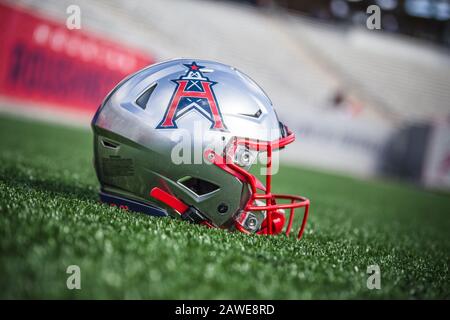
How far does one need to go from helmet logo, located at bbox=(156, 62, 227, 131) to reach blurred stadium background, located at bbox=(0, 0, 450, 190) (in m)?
6.24

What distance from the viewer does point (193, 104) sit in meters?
1.84

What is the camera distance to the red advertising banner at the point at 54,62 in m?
7.27

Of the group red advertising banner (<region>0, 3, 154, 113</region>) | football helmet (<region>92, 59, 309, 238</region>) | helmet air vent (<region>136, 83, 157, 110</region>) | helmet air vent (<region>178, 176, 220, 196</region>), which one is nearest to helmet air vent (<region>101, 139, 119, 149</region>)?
football helmet (<region>92, 59, 309, 238</region>)

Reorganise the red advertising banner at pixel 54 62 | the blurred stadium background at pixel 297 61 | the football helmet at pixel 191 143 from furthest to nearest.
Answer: the blurred stadium background at pixel 297 61
the red advertising banner at pixel 54 62
the football helmet at pixel 191 143

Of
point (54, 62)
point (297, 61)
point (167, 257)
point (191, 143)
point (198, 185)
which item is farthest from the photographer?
point (297, 61)

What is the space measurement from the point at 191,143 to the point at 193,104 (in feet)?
0.49

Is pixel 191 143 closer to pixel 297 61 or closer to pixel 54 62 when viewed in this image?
pixel 54 62

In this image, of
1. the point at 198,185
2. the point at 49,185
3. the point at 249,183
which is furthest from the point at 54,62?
the point at 249,183

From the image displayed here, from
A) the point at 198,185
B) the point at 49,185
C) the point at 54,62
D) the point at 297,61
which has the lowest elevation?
the point at 49,185

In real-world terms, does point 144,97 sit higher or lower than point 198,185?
higher

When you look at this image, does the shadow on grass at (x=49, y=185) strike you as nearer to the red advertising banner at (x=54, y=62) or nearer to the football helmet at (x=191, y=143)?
the football helmet at (x=191, y=143)

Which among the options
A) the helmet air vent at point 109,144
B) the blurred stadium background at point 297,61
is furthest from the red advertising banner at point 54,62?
the helmet air vent at point 109,144

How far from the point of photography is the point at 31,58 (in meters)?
7.53

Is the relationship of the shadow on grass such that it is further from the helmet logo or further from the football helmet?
the helmet logo
